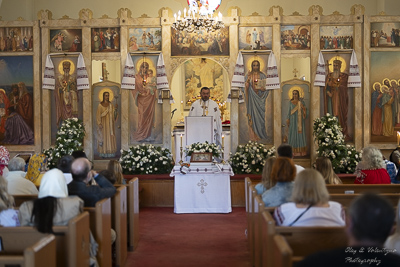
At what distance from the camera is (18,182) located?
7.44 m

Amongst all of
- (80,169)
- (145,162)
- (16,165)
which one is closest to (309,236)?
(80,169)

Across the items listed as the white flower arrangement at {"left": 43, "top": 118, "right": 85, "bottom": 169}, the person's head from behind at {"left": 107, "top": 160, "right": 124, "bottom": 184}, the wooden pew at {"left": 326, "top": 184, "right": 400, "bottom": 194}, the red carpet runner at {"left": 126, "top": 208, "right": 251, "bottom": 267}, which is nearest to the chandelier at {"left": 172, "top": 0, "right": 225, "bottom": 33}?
the white flower arrangement at {"left": 43, "top": 118, "right": 85, "bottom": 169}

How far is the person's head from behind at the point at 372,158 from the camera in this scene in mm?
8039

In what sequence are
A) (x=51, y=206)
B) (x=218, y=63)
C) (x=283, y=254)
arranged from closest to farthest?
(x=283, y=254) → (x=51, y=206) → (x=218, y=63)

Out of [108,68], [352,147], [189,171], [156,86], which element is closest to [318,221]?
[189,171]

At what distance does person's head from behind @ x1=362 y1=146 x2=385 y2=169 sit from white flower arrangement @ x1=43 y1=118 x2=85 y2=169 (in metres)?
8.47

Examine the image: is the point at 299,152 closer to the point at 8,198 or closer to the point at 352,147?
the point at 352,147

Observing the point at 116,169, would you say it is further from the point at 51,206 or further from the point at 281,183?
the point at 51,206

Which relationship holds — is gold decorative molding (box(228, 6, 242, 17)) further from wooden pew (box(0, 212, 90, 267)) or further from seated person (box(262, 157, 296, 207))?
wooden pew (box(0, 212, 90, 267))

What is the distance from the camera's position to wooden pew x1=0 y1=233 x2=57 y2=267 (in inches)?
154

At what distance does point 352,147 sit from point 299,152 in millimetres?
1677

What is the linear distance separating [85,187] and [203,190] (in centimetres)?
501

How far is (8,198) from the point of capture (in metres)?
5.22

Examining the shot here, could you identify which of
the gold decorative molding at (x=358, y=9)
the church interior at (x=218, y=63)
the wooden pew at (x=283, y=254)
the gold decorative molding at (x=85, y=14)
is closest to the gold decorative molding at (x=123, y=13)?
the church interior at (x=218, y=63)
